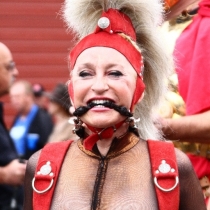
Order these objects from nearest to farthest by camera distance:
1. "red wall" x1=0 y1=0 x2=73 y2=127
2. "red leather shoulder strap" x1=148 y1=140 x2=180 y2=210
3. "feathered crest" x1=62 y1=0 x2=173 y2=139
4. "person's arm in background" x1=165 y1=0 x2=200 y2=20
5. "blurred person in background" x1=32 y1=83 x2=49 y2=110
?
1. "red leather shoulder strap" x1=148 y1=140 x2=180 y2=210
2. "feathered crest" x1=62 y1=0 x2=173 y2=139
3. "person's arm in background" x1=165 y1=0 x2=200 y2=20
4. "blurred person in background" x1=32 y1=83 x2=49 y2=110
5. "red wall" x1=0 y1=0 x2=73 y2=127

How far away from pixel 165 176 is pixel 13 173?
2221 millimetres

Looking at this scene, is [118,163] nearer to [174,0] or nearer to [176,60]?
[176,60]

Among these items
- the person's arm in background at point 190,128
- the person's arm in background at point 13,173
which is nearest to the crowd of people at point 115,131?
the person's arm in background at point 190,128

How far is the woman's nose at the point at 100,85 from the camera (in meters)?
2.99

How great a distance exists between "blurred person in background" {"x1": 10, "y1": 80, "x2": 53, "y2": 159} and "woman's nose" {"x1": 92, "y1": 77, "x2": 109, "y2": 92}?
5.09m

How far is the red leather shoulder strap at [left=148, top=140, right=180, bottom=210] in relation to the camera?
2.97 meters

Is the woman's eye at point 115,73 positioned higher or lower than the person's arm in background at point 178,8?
higher

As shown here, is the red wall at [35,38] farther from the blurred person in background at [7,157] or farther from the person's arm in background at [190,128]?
the person's arm in background at [190,128]

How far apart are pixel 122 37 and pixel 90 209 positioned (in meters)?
0.66

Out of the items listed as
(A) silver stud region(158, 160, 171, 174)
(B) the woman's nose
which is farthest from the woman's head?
(A) silver stud region(158, 160, 171, 174)

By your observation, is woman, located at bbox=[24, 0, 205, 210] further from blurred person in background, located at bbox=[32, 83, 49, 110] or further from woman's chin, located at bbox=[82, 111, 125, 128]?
blurred person in background, located at bbox=[32, 83, 49, 110]

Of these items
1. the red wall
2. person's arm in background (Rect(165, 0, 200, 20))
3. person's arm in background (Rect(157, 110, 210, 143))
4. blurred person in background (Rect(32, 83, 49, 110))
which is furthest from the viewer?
the red wall

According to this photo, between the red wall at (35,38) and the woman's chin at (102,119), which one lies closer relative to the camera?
the woman's chin at (102,119)

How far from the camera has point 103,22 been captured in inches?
123
